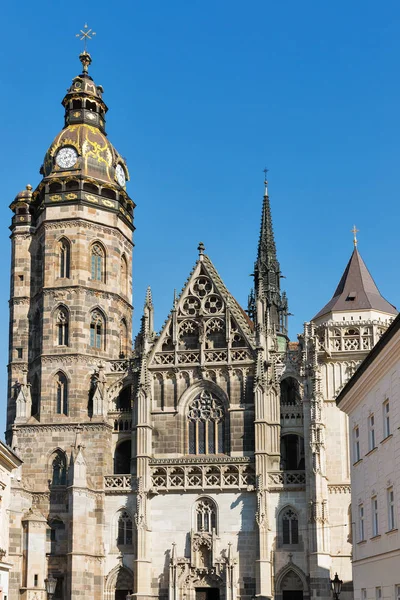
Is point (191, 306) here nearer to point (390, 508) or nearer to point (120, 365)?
point (120, 365)

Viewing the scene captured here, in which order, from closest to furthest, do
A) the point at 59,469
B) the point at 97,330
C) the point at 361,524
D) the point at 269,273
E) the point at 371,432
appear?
1. the point at 371,432
2. the point at 361,524
3. the point at 59,469
4. the point at 97,330
5. the point at 269,273

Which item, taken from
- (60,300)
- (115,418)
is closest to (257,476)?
(115,418)

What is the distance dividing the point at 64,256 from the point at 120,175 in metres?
6.74

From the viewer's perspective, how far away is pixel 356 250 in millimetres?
63750

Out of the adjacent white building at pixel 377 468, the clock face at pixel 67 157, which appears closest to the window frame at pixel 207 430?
the clock face at pixel 67 157

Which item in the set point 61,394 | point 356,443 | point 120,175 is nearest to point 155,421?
point 61,394

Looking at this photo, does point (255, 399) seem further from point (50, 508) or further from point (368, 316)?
point (50, 508)

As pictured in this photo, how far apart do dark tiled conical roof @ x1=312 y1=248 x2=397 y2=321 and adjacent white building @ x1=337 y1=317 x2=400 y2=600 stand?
22.2 meters

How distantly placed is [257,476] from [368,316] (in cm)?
1157

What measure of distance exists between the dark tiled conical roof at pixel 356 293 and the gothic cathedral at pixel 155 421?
135 millimetres

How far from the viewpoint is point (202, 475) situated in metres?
55.5

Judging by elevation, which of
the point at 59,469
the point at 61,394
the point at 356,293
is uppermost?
the point at 356,293

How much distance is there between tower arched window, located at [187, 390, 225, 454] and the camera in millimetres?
56969

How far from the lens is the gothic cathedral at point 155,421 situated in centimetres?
5366
